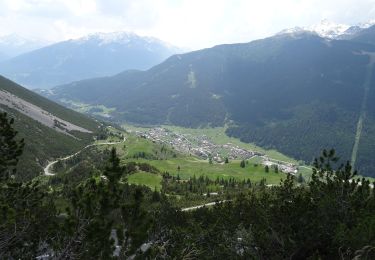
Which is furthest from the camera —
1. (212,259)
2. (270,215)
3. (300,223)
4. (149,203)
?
(149,203)

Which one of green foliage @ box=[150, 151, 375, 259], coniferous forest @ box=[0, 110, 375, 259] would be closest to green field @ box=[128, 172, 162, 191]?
coniferous forest @ box=[0, 110, 375, 259]

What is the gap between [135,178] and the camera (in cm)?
19438

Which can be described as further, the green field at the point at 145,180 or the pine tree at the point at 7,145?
the green field at the point at 145,180

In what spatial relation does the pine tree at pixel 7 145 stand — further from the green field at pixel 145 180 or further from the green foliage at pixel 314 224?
the green field at pixel 145 180

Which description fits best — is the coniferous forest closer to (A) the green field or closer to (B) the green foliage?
(B) the green foliage

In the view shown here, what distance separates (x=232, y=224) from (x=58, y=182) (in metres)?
145

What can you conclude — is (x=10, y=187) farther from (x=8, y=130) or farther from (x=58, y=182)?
(x=58, y=182)

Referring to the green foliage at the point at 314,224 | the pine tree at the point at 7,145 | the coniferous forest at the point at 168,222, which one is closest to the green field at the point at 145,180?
the coniferous forest at the point at 168,222

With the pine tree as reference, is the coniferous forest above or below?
below

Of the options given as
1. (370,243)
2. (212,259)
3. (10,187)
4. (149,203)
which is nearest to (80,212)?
(10,187)

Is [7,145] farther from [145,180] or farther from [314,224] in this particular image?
[145,180]

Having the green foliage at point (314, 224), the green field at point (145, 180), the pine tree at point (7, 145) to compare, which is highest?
the pine tree at point (7, 145)

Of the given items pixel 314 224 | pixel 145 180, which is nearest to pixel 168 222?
pixel 314 224

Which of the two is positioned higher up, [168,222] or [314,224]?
[314,224]
